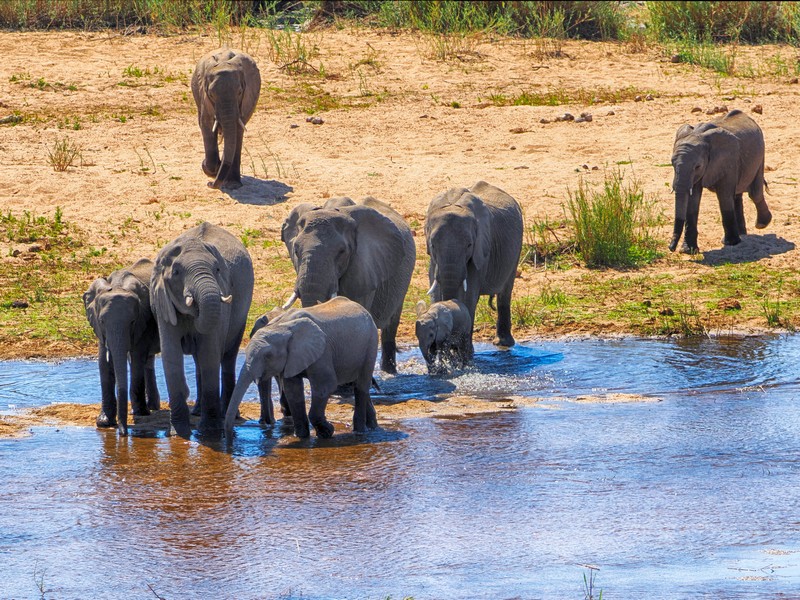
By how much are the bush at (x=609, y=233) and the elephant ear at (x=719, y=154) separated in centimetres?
74

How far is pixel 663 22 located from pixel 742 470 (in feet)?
45.7

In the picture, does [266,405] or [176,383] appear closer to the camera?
[176,383]

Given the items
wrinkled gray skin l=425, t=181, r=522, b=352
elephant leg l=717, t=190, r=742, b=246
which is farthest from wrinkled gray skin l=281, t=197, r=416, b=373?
elephant leg l=717, t=190, r=742, b=246

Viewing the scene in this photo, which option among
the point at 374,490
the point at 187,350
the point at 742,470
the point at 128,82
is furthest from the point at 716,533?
the point at 128,82

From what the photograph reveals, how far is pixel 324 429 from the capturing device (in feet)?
27.2

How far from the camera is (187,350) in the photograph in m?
8.59

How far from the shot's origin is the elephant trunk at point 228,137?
14734mm

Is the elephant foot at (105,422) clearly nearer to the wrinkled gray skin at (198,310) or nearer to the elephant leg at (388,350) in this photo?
the wrinkled gray skin at (198,310)

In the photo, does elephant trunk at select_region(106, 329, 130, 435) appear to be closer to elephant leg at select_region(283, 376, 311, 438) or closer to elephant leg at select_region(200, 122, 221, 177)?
elephant leg at select_region(283, 376, 311, 438)

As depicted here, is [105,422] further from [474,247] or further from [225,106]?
[225,106]

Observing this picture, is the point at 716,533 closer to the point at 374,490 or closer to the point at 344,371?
the point at 374,490

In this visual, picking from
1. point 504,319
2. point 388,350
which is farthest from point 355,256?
point 504,319

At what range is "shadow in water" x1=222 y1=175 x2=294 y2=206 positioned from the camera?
14.6 m

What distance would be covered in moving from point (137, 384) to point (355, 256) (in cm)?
169
